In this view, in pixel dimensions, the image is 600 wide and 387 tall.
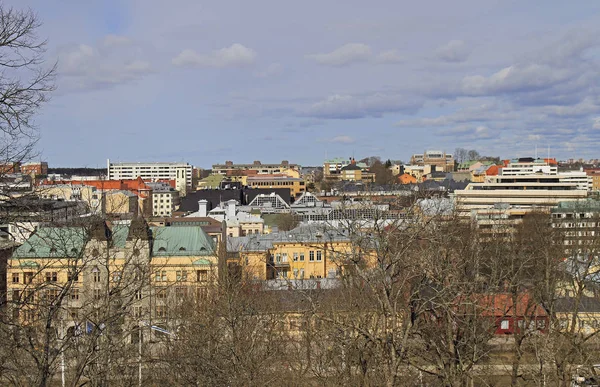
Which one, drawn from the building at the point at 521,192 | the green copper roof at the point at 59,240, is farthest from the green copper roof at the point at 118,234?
the building at the point at 521,192

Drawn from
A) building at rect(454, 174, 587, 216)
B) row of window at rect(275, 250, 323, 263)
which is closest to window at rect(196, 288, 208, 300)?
row of window at rect(275, 250, 323, 263)

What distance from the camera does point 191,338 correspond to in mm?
20000

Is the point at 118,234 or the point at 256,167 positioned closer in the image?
the point at 118,234

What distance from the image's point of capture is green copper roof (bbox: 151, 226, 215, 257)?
35.0 metres

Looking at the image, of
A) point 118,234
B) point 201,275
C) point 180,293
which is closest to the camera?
point 180,293

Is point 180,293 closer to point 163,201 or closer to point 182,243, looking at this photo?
point 182,243

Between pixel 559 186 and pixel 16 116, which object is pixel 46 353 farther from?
pixel 559 186

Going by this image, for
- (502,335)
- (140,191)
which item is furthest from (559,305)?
(140,191)

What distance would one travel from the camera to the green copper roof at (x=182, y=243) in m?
35.0

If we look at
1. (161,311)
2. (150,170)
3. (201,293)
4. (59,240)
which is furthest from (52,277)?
(150,170)

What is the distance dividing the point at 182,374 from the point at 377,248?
10.2 metres

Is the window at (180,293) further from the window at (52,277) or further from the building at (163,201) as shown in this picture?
the building at (163,201)

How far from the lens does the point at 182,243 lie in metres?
35.8

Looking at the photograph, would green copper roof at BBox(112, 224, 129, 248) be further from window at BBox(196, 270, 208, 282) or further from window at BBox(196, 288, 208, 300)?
window at BBox(196, 270, 208, 282)
